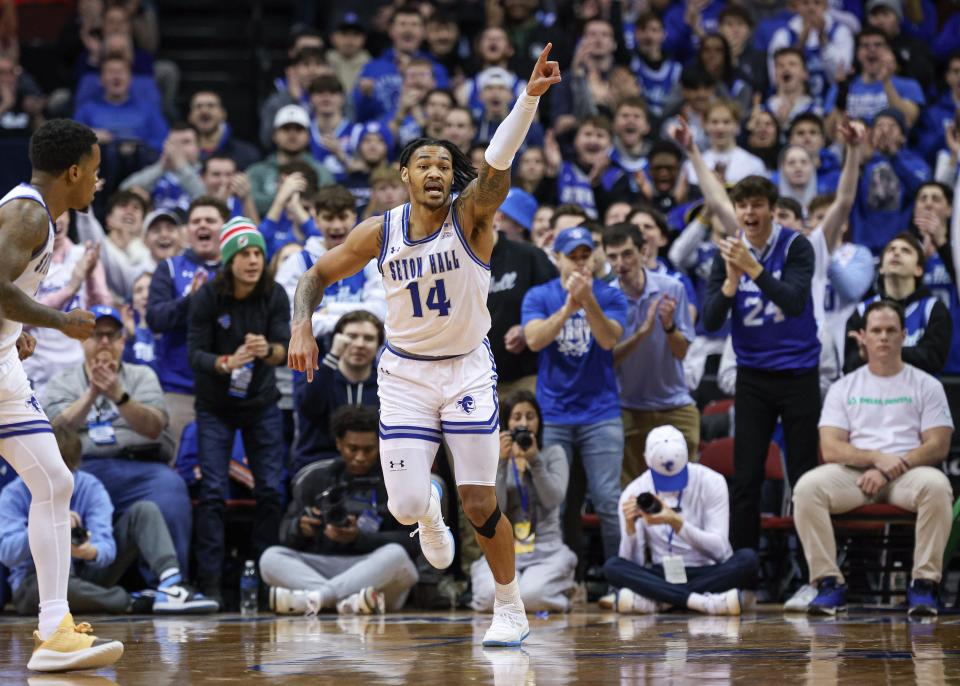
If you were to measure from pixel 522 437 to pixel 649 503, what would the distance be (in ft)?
3.08

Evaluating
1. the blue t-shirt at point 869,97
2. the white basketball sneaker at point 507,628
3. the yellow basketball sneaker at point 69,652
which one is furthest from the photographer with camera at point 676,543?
the blue t-shirt at point 869,97

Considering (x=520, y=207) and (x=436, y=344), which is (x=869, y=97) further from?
(x=436, y=344)

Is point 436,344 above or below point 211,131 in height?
below

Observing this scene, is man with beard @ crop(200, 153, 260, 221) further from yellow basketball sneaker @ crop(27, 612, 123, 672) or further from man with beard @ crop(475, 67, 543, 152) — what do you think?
yellow basketball sneaker @ crop(27, 612, 123, 672)

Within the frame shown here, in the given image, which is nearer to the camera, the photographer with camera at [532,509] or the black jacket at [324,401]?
the photographer with camera at [532,509]

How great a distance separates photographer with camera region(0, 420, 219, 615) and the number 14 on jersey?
3508 mm

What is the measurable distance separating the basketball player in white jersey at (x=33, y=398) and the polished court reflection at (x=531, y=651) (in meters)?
0.20

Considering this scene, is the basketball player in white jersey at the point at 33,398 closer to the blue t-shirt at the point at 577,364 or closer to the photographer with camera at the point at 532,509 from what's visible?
the photographer with camera at the point at 532,509

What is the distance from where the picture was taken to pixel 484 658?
6508mm

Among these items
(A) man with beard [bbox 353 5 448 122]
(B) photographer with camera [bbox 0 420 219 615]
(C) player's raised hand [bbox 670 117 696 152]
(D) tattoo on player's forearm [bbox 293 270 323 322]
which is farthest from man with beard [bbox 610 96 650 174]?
(D) tattoo on player's forearm [bbox 293 270 323 322]

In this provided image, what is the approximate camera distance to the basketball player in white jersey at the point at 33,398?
6141mm

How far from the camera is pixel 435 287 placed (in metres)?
7.11

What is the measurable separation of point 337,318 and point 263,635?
3.46 meters

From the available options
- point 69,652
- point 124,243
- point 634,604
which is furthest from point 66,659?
point 124,243
